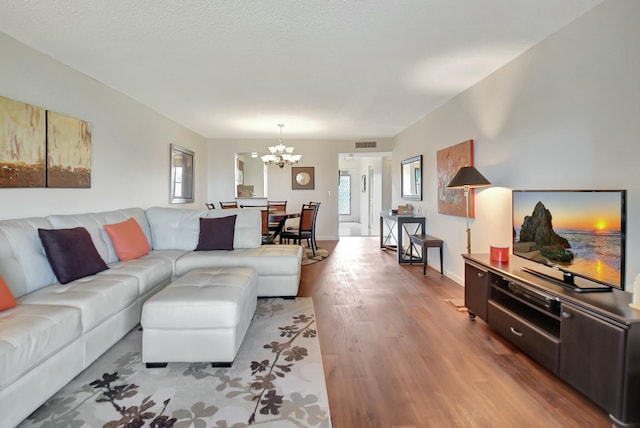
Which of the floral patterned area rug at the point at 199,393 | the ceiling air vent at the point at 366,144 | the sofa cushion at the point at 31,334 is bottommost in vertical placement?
the floral patterned area rug at the point at 199,393

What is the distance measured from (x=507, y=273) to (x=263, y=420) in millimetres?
1965

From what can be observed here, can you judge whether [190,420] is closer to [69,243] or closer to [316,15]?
[69,243]

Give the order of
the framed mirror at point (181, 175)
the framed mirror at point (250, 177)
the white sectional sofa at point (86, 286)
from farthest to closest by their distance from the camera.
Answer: the framed mirror at point (250, 177)
the framed mirror at point (181, 175)
the white sectional sofa at point (86, 286)

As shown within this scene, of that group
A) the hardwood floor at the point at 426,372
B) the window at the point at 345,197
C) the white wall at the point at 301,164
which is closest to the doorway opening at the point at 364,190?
the window at the point at 345,197

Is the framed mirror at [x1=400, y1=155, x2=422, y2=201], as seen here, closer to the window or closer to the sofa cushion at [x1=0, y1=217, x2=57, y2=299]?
the sofa cushion at [x1=0, y1=217, x2=57, y2=299]

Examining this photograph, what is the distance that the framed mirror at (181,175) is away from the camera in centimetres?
566

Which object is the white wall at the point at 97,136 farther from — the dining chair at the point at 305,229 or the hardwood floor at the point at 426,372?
the hardwood floor at the point at 426,372

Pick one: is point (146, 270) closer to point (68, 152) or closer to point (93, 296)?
point (93, 296)

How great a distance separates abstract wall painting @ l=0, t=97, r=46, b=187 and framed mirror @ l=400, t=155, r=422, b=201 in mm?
4931

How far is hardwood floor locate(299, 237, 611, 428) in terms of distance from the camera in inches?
67.3

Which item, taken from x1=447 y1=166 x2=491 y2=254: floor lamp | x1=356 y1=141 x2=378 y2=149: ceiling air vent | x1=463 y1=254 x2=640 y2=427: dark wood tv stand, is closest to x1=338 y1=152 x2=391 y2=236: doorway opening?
x1=356 y1=141 x2=378 y2=149: ceiling air vent

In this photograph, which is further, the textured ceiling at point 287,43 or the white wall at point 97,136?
the white wall at point 97,136

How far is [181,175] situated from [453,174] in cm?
473

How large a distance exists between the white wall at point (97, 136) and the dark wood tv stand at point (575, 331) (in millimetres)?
3953
